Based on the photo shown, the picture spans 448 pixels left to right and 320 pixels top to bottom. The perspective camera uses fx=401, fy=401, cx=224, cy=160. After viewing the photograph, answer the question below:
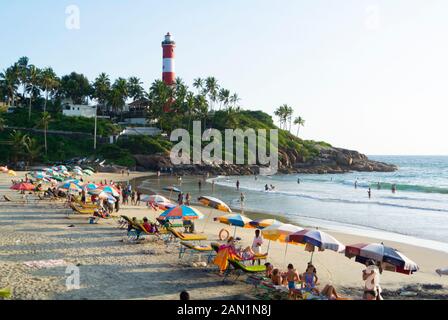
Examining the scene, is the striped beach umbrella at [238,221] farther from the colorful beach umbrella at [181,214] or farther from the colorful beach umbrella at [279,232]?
the colorful beach umbrella at [279,232]

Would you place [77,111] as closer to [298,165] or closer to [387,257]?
[298,165]

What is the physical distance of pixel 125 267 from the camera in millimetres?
13539

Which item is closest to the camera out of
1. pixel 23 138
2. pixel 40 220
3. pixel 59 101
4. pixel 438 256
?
pixel 438 256

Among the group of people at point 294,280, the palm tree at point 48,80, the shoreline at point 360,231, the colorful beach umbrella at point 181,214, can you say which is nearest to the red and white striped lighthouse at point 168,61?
the palm tree at point 48,80

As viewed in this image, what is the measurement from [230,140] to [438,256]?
80740 mm

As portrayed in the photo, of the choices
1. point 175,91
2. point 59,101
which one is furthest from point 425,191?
point 59,101

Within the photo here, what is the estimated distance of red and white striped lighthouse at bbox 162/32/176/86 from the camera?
3686 inches

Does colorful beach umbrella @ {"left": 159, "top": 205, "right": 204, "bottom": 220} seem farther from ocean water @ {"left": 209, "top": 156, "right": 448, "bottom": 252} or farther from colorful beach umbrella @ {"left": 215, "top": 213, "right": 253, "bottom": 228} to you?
ocean water @ {"left": 209, "top": 156, "right": 448, "bottom": 252}

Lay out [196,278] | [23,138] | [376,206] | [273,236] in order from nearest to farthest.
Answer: [196,278] → [273,236] → [376,206] → [23,138]

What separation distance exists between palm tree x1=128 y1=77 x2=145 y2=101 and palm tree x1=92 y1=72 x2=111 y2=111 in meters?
5.47

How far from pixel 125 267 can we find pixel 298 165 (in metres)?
92.8

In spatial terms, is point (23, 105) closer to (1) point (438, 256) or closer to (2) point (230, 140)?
(2) point (230, 140)

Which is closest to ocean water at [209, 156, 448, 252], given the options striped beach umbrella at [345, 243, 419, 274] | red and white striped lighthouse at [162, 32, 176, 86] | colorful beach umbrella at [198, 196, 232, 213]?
colorful beach umbrella at [198, 196, 232, 213]

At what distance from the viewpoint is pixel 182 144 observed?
85.4m
